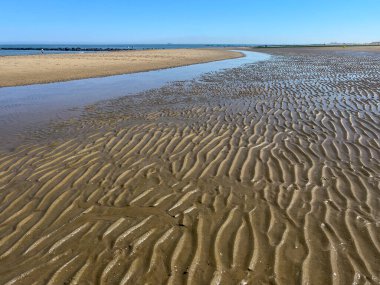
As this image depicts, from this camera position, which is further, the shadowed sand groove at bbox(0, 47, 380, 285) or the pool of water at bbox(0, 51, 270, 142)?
the pool of water at bbox(0, 51, 270, 142)

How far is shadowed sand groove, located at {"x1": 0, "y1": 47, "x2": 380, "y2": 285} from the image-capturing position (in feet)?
12.0

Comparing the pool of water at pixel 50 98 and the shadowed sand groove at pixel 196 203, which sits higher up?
the shadowed sand groove at pixel 196 203

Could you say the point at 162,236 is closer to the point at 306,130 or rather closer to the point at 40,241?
the point at 40,241

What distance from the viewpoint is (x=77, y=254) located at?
3.93m

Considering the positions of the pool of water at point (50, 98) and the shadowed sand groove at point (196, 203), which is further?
the pool of water at point (50, 98)

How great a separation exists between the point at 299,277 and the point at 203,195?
2110 mm

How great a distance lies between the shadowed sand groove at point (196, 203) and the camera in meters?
3.66

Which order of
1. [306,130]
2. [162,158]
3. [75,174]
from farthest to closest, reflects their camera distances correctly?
[306,130]
[162,158]
[75,174]

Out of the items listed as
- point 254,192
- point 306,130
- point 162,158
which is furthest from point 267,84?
point 254,192

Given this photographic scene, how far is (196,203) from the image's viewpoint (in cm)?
502

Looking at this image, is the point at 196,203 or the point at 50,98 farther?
the point at 50,98

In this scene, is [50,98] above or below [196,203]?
below

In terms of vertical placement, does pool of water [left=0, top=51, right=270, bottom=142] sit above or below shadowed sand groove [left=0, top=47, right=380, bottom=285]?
below

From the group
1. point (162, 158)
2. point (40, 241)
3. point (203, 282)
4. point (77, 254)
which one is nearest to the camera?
point (203, 282)
